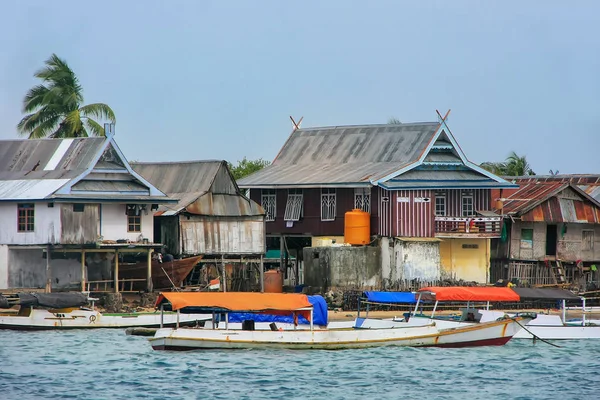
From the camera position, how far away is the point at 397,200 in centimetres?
6638

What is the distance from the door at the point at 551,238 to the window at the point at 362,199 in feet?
33.1

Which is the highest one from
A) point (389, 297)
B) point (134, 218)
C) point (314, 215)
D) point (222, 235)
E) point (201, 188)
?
point (201, 188)

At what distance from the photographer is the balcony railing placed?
218ft

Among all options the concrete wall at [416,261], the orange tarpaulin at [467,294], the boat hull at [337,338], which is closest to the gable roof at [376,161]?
the concrete wall at [416,261]

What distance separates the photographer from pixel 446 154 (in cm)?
6800

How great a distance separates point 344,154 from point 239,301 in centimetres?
2510

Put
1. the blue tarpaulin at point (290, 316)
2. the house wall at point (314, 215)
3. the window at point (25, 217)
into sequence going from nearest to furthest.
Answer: the blue tarpaulin at point (290, 316)
the window at point (25, 217)
the house wall at point (314, 215)

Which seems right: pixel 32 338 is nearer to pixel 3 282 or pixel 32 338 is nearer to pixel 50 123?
pixel 3 282

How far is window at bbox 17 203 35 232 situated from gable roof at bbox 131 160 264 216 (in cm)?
635

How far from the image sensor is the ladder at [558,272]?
69.2 metres

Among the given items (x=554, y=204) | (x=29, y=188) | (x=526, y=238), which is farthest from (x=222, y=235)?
(x=554, y=204)

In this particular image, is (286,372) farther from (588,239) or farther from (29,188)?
(588,239)

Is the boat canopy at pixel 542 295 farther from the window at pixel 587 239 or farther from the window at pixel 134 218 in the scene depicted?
the window at pixel 134 218

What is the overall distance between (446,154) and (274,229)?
9342mm
